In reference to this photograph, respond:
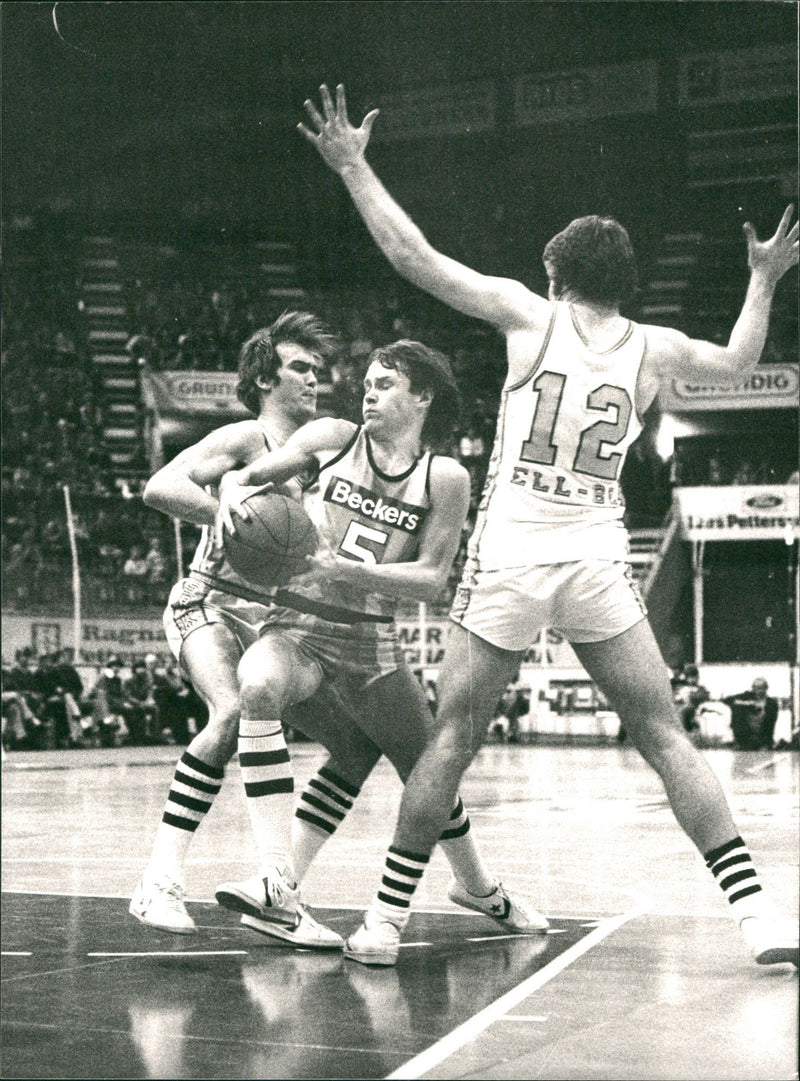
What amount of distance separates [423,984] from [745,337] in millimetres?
1716

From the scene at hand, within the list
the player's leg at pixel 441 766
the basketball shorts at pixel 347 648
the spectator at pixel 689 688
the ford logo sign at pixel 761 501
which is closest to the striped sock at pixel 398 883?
the player's leg at pixel 441 766

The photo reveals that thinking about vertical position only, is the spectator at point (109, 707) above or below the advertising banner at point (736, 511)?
below

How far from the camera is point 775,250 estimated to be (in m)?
3.60

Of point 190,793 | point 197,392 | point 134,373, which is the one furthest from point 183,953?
point 134,373

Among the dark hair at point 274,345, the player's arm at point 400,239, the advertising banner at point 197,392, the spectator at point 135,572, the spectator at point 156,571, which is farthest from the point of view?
the spectator at point 135,572

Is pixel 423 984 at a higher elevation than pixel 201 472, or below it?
below

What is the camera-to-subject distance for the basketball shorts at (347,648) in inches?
159

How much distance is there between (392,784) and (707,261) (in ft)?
32.7

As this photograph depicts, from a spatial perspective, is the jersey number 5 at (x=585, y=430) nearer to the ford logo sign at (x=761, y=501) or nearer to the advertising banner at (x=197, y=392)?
the advertising banner at (x=197, y=392)

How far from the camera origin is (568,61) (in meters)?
3.92

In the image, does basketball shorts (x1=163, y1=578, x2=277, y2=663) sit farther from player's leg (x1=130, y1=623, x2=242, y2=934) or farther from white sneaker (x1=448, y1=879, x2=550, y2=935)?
white sneaker (x1=448, y1=879, x2=550, y2=935)

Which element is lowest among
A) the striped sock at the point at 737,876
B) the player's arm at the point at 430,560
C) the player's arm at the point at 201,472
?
the striped sock at the point at 737,876

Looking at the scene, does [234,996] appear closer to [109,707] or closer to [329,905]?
[329,905]

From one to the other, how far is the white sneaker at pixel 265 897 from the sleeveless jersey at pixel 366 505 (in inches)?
34.7
